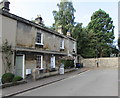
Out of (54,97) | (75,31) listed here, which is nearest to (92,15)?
(75,31)

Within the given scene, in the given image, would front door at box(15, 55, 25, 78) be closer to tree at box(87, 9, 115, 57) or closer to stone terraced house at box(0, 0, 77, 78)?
stone terraced house at box(0, 0, 77, 78)

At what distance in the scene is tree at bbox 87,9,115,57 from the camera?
36656 mm

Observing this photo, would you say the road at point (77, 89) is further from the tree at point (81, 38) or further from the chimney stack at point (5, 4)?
the tree at point (81, 38)

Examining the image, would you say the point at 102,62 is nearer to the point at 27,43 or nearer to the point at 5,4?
the point at 27,43

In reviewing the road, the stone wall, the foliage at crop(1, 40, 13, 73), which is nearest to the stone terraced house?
the foliage at crop(1, 40, 13, 73)

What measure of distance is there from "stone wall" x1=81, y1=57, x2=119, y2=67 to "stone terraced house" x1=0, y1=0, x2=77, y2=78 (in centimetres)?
1465

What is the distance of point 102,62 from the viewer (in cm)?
3180

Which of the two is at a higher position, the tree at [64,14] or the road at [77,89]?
the tree at [64,14]

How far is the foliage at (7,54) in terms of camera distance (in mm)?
11055

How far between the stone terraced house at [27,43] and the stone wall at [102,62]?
1465cm

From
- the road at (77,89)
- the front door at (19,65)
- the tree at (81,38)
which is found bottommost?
the road at (77,89)

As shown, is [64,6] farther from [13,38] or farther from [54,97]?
[54,97]

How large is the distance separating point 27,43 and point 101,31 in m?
28.5

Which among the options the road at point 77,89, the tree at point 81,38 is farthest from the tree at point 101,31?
the road at point 77,89
